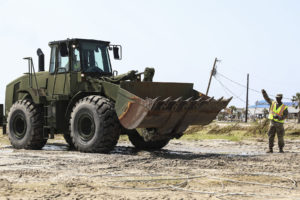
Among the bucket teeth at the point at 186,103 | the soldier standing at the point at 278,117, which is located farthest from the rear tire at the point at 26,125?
the soldier standing at the point at 278,117

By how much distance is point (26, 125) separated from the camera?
1425 cm

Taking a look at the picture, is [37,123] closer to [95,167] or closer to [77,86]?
[77,86]

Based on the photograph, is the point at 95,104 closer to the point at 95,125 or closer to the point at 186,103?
the point at 95,125

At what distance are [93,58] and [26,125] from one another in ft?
9.46

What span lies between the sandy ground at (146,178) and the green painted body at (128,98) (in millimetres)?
1211

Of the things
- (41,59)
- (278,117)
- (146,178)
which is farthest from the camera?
(41,59)

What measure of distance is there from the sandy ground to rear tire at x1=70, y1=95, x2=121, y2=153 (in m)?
1.04

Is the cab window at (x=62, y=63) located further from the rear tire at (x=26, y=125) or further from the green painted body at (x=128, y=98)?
the rear tire at (x=26, y=125)

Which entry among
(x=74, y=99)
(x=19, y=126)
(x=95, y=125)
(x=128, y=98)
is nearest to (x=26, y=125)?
(x=19, y=126)

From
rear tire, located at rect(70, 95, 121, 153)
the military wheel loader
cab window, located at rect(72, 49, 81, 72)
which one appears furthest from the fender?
cab window, located at rect(72, 49, 81, 72)

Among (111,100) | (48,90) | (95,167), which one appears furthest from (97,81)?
(95,167)

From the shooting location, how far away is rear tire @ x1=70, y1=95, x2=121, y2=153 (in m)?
11.9

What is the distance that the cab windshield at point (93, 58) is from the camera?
13227 millimetres

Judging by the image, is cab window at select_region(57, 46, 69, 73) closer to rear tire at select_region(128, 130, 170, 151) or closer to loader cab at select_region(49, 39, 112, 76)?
loader cab at select_region(49, 39, 112, 76)
